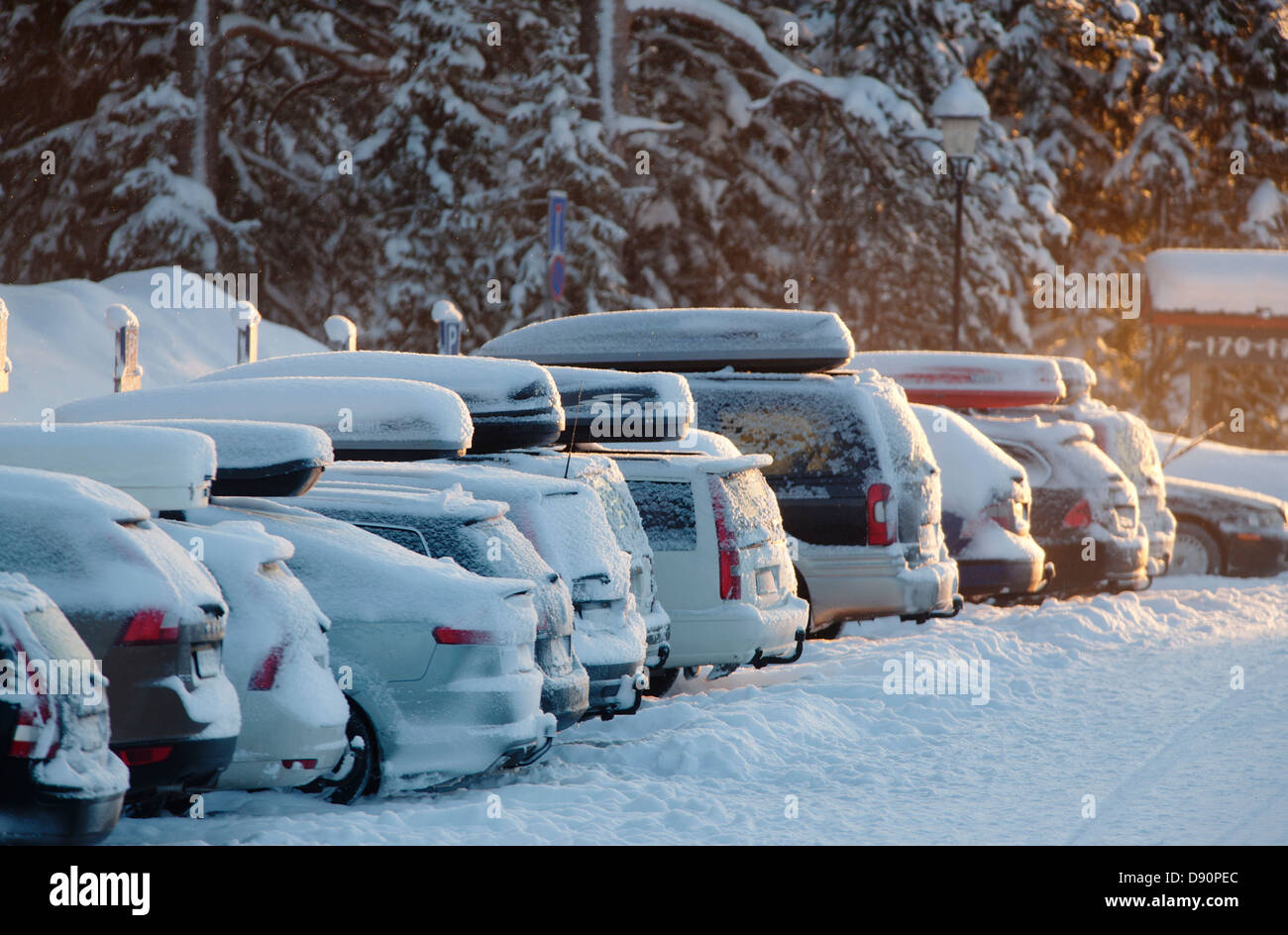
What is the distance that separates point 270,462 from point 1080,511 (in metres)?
10.5

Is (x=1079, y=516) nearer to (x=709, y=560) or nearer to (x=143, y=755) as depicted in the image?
(x=709, y=560)

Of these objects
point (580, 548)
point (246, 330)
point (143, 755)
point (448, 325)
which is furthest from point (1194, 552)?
point (143, 755)

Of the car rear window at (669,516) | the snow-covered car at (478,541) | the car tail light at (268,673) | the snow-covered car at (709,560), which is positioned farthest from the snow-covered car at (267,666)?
the car rear window at (669,516)

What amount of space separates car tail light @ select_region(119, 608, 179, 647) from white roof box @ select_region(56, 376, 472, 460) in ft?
12.1

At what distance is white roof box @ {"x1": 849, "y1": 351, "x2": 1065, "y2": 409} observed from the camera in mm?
19250

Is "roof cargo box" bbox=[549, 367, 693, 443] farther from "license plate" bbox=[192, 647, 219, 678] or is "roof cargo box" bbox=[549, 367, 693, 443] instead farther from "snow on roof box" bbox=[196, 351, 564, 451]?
"license plate" bbox=[192, 647, 219, 678]

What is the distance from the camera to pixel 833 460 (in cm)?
1430

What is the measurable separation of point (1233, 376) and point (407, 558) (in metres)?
39.5

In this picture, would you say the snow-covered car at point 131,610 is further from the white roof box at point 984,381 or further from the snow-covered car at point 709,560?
the white roof box at point 984,381

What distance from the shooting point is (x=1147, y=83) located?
40.5 metres

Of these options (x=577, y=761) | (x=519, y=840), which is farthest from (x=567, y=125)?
(x=519, y=840)

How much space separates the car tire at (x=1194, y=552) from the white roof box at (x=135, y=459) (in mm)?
15158

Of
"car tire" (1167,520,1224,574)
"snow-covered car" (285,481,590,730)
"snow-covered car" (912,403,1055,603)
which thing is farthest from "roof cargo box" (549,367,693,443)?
"car tire" (1167,520,1224,574)

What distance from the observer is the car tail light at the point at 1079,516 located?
17797 millimetres
